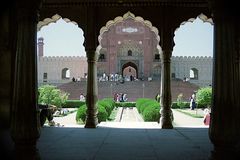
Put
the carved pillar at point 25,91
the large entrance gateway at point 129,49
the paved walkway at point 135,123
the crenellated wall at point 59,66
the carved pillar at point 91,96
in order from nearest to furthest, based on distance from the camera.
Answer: the carved pillar at point 25,91 → the carved pillar at point 91,96 → the paved walkway at point 135,123 → the large entrance gateway at point 129,49 → the crenellated wall at point 59,66

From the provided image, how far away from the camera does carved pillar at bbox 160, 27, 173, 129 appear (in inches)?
305

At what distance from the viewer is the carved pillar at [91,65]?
7.80 metres

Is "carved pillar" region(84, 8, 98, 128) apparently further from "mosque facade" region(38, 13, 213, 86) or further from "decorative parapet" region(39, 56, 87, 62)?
"decorative parapet" region(39, 56, 87, 62)

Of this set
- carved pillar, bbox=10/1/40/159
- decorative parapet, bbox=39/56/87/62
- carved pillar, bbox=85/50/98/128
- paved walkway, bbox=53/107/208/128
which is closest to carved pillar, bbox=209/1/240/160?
carved pillar, bbox=10/1/40/159

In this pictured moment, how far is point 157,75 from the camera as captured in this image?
42.2 metres

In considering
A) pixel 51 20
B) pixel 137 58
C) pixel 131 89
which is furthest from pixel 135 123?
pixel 137 58

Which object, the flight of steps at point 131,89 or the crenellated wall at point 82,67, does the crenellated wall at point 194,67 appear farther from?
the flight of steps at point 131,89

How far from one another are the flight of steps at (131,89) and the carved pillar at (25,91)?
28.2 metres

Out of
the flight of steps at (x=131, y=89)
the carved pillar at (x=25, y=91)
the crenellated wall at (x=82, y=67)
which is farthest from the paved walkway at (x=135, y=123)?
the crenellated wall at (x=82, y=67)

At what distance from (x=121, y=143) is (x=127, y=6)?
375 centimetres

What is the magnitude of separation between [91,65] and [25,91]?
188 inches

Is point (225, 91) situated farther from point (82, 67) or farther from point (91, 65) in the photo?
point (82, 67)

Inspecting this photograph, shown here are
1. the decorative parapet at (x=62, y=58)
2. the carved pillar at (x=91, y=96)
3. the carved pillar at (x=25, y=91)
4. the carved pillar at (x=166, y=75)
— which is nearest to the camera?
the carved pillar at (x=25, y=91)

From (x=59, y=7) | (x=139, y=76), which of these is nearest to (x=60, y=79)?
(x=139, y=76)
